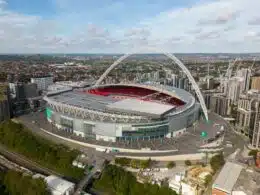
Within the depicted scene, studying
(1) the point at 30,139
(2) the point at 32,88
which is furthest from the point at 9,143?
(2) the point at 32,88

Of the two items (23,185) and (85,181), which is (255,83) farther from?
(23,185)

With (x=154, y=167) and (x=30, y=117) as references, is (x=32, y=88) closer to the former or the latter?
(x=30, y=117)

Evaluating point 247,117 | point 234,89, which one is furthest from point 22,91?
point 234,89

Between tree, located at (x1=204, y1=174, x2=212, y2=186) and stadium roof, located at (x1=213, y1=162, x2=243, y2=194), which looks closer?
stadium roof, located at (x1=213, y1=162, x2=243, y2=194)

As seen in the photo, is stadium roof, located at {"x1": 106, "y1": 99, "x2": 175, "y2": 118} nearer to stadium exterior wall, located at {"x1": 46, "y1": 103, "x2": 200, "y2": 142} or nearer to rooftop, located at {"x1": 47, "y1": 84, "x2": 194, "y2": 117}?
rooftop, located at {"x1": 47, "y1": 84, "x2": 194, "y2": 117}

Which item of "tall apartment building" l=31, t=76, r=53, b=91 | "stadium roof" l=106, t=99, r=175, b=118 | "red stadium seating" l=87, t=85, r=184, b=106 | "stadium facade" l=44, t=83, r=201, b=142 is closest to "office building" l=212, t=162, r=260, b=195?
"stadium facade" l=44, t=83, r=201, b=142

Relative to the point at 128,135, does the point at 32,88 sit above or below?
above
